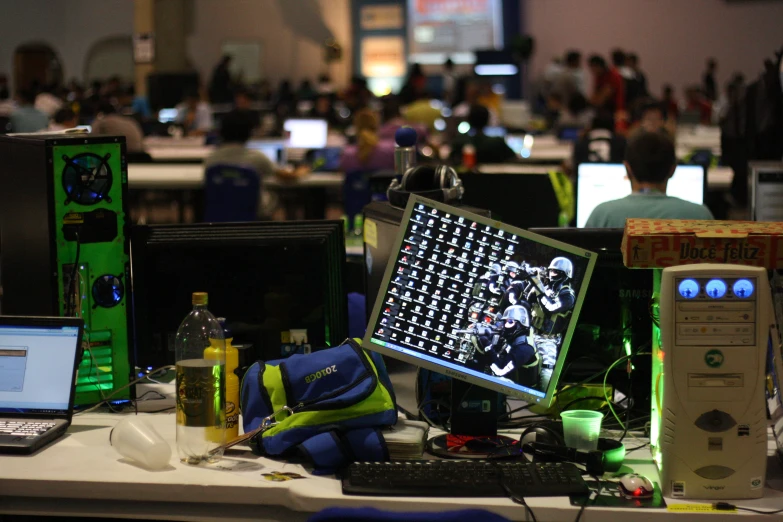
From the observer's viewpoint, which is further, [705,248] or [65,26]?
[65,26]

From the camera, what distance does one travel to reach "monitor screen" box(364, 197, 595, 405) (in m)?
2.11

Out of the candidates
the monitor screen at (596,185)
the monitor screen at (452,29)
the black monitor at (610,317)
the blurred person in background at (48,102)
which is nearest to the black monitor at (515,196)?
the monitor screen at (596,185)

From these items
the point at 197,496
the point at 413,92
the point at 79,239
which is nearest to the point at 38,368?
the point at 79,239

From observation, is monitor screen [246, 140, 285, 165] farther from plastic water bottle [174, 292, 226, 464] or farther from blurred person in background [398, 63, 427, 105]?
plastic water bottle [174, 292, 226, 464]

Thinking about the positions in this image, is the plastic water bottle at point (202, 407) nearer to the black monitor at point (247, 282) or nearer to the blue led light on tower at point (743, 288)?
the black monitor at point (247, 282)

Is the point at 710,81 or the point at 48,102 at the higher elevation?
the point at 710,81

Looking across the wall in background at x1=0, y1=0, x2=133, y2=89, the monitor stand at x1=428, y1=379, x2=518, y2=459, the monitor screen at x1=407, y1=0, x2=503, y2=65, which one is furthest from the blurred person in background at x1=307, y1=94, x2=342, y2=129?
the monitor stand at x1=428, y1=379, x2=518, y2=459

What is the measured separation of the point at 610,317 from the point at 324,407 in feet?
2.21

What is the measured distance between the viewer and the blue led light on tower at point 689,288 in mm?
1904

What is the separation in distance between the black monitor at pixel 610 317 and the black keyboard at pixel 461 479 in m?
0.38

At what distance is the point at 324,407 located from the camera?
2102 mm

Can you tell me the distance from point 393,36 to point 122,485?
1561 cm

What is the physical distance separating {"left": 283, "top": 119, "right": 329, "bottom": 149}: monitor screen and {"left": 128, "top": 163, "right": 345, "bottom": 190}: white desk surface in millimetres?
1614

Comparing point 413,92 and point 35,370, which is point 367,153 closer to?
point 35,370
